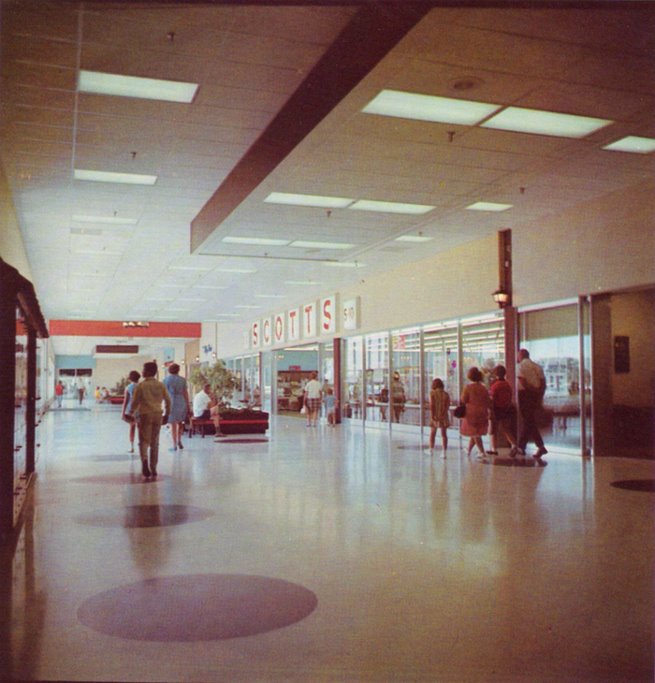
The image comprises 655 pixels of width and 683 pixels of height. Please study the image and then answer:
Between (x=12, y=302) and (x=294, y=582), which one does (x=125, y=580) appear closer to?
(x=294, y=582)

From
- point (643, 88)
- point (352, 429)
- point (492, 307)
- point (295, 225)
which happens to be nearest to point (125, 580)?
point (643, 88)

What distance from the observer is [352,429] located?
18.3 m

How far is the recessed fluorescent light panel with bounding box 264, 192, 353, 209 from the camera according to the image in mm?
9844

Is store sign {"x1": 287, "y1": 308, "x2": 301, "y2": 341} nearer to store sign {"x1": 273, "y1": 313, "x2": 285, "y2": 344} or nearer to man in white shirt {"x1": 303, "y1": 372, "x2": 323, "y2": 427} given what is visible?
store sign {"x1": 273, "y1": 313, "x2": 285, "y2": 344}

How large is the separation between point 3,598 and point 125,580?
0.69m

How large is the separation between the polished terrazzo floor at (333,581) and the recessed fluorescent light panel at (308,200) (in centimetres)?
390

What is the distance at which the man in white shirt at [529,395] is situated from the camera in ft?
35.9

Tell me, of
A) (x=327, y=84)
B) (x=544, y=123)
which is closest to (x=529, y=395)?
(x=544, y=123)

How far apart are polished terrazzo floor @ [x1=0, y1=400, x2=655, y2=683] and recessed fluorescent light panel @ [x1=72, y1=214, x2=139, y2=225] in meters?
5.29

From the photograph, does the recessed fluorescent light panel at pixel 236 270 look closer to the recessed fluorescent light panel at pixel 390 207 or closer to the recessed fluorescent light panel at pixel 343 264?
the recessed fluorescent light panel at pixel 343 264

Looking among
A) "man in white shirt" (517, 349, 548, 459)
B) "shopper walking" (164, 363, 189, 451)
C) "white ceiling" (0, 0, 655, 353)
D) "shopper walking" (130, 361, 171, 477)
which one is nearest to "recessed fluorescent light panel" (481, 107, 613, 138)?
"white ceiling" (0, 0, 655, 353)

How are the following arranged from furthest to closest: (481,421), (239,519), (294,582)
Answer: (481,421)
(239,519)
(294,582)

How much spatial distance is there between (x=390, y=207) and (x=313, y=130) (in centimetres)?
378

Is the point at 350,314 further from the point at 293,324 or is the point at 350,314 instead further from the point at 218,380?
the point at 293,324
